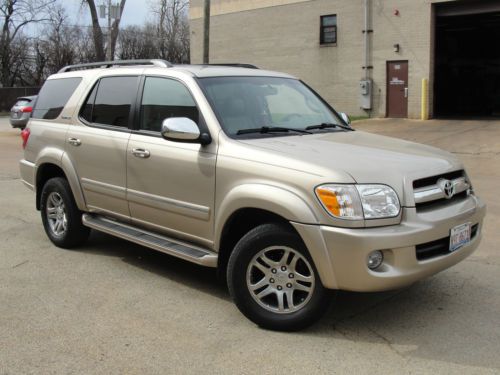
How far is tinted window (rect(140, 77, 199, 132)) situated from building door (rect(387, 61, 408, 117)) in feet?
60.5

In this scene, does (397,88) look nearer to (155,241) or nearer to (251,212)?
(155,241)

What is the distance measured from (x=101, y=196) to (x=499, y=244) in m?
4.17

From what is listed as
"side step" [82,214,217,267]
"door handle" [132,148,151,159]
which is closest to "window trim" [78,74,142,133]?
"door handle" [132,148,151,159]

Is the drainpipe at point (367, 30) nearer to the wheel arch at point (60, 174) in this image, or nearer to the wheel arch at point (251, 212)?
the wheel arch at point (60, 174)

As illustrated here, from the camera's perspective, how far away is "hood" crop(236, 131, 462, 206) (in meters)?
3.73

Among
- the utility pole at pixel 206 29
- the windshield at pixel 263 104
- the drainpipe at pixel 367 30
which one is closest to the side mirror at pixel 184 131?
the windshield at pixel 263 104

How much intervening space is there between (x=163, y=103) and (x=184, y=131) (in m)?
0.74

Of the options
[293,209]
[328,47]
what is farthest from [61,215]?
[328,47]

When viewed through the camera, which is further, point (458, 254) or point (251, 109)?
point (251, 109)

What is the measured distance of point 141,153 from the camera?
4.86 meters

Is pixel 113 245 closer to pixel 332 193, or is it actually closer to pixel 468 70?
pixel 332 193

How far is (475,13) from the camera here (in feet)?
66.8

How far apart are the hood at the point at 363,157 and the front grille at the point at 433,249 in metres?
0.40

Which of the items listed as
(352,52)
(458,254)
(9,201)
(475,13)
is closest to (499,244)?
(458,254)
